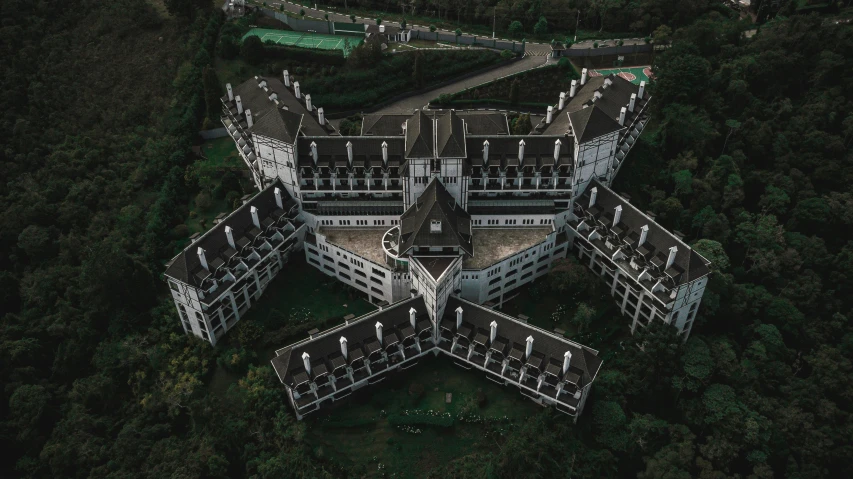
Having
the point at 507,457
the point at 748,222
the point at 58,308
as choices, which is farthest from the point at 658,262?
the point at 58,308

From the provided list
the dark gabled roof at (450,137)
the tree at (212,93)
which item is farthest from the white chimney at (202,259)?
the tree at (212,93)

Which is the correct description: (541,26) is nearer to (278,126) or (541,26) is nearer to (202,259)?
(278,126)

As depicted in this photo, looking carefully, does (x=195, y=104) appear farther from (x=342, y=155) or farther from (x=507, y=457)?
(x=507, y=457)

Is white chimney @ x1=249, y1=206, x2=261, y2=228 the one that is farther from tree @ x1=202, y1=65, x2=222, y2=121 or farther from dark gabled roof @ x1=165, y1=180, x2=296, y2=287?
tree @ x1=202, y1=65, x2=222, y2=121

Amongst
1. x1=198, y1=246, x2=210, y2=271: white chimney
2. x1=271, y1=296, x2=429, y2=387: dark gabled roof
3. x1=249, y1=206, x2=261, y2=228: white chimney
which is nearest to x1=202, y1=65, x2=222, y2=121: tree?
x1=249, y1=206, x2=261, y2=228: white chimney

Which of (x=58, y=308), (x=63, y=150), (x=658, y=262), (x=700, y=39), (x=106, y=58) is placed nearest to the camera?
(x=658, y=262)

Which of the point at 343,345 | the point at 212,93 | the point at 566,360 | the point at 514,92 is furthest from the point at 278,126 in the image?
the point at 566,360
